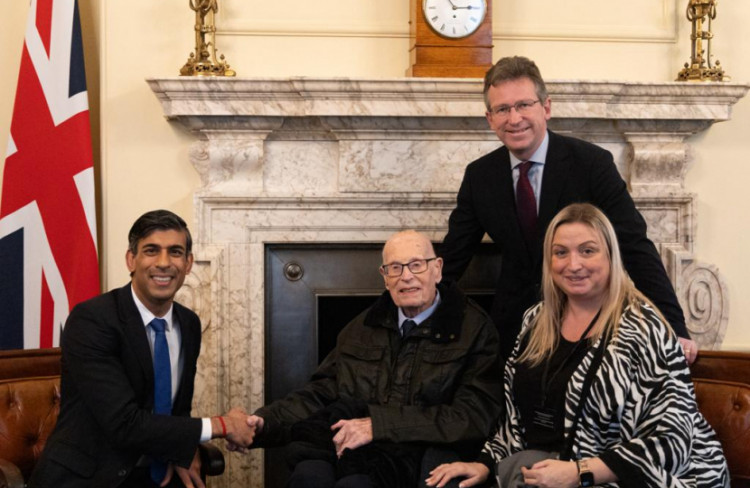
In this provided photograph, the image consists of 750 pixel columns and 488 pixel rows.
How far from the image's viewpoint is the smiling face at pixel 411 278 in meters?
2.98

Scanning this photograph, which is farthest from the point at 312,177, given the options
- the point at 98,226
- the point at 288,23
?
the point at 98,226

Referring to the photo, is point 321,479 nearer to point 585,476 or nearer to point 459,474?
point 459,474

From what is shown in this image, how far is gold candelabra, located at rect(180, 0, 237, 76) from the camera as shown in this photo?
369cm

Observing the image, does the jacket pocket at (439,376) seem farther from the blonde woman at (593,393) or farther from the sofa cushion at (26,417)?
the sofa cushion at (26,417)

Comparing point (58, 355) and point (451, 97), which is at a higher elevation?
point (451, 97)

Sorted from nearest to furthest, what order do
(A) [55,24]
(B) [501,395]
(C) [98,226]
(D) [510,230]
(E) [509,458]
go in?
(E) [509,458] → (B) [501,395] → (D) [510,230] → (A) [55,24] → (C) [98,226]

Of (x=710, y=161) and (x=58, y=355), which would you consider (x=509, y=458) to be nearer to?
(x=58, y=355)

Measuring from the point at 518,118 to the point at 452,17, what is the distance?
0.78 meters

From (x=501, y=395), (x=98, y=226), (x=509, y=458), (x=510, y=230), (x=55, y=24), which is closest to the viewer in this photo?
(x=509, y=458)

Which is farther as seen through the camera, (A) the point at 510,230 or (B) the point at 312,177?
(B) the point at 312,177

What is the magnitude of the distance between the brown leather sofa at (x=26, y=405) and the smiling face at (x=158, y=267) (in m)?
0.63

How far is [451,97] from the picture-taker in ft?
12.3

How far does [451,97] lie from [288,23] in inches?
28.3

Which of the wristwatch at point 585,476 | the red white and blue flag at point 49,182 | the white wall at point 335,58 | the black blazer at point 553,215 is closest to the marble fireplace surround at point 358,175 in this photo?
the white wall at point 335,58
